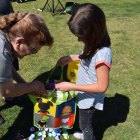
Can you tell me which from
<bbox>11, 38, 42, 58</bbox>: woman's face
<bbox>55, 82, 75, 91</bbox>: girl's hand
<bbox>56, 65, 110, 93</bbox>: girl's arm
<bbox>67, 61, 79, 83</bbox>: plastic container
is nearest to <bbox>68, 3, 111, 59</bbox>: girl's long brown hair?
<bbox>56, 65, 110, 93</bbox>: girl's arm

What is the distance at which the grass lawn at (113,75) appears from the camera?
13.1 ft

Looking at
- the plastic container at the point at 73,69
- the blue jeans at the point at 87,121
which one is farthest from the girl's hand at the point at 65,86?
the plastic container at the point at 73,69

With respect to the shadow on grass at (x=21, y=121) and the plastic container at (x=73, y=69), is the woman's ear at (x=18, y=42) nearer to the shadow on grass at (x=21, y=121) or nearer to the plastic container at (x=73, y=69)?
the plastic container at (x=73, y=69)

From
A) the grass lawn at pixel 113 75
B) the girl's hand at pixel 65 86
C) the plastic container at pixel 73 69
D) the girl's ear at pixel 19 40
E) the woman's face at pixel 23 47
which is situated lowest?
the grass lawn at pixel 113 75

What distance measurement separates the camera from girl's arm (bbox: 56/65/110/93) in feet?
9.50

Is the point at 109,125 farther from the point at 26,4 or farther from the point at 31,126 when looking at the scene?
the point at 26,4

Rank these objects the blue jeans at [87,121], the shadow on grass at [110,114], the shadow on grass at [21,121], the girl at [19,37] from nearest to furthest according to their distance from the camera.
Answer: the girl at [19,37]
the blue jeans at [87,121]
the shadow on grass at [21,121]
the shadow on grass at [110,114]

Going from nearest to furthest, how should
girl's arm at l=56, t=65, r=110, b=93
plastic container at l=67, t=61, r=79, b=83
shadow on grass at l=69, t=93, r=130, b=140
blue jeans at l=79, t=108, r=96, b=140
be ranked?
girl's arm at l=56, t=65, r=110, b=93, blue jeans at l=79, t=108, r=96, b=140, plastic container at l=67, t=61, r=79, b=83, shadow on grass at l=69, t=93, r=130, b=140

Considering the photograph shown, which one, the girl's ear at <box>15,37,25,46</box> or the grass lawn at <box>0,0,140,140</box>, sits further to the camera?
the grass lawn at <box>0,0,140,140</box>

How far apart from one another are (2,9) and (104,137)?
2.06 metres

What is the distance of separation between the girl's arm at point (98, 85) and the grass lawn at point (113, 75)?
1027mm

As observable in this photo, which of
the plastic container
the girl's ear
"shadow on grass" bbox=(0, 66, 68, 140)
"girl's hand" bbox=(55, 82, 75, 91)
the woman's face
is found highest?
the girl's ear

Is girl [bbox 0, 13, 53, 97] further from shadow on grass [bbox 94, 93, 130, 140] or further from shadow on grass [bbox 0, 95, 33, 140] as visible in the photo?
shadow on grass [bbox 94, 93, 130, 140]

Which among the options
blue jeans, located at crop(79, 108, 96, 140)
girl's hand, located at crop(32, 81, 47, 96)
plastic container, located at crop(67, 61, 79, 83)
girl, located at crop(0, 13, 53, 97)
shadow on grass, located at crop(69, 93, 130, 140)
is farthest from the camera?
shadow on grass, located at crop(69, 93, 130, 140)
